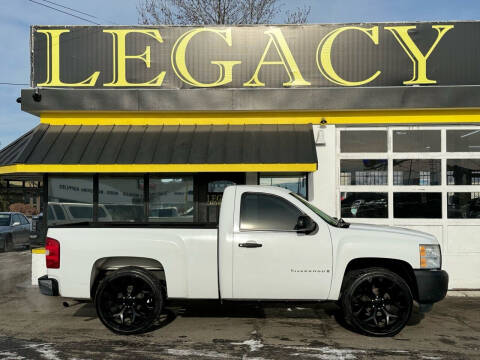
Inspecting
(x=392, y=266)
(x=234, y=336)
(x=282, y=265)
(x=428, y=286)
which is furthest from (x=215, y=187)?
(x=428, y=286)

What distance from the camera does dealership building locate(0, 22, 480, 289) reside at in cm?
905

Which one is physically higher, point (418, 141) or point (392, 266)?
point (418, 141)

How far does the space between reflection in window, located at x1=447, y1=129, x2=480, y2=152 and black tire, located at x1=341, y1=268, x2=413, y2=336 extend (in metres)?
4.82

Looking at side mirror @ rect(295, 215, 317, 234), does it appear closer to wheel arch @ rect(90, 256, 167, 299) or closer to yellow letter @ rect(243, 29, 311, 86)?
wheel arch @ rect(90, 256, 167, 299)

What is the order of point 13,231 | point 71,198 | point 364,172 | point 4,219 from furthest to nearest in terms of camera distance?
point 4,219 < point 13,231 < point 71,198 < point 364,172

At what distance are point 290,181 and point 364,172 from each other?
160 cm

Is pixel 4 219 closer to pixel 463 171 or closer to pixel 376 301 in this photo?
pixel 376 301

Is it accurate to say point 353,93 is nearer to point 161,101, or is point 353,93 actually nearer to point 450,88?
point 450,88

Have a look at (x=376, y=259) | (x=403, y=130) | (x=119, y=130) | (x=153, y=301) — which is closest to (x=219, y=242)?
(x=153, y=301)

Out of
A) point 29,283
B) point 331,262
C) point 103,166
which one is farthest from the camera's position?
point 29,283

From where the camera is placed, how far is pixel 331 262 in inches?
218

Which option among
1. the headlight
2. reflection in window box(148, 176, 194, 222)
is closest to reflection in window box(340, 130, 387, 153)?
reflection in window box(148, 176, 194, 222)

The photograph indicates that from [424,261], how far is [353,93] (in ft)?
14.9

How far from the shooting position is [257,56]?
9.42m
